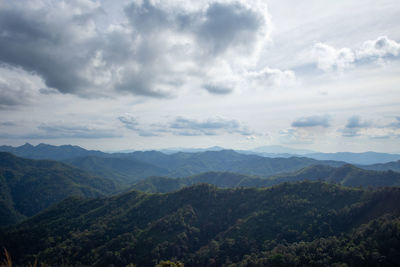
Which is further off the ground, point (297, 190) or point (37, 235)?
point (297, 190)

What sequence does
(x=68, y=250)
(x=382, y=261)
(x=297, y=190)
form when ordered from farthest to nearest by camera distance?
(x=297, y=190), (x=68, y=250), (x=382, y=261)

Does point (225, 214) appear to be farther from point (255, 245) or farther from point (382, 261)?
point (382, 261)

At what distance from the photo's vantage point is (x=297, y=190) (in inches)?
7387

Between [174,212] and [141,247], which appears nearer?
[141,247]

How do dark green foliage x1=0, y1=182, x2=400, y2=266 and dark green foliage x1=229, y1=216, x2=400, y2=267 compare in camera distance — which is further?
dark green foliage x1=0, y1=182, x2=400, y2=266

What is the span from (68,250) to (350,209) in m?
189

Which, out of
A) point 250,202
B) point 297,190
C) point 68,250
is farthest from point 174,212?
point 297,190

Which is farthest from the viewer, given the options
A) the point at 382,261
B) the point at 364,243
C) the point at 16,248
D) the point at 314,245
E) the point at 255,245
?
the point at 16,248

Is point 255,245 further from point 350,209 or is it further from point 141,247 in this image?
point 141,247

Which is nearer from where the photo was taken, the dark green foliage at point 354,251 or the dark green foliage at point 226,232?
the dark green foliage at point 354,251

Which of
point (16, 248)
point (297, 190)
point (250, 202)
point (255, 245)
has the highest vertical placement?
point (297, 190)

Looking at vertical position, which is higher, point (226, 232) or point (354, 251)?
point (354, 251)

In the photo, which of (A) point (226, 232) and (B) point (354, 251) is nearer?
(B) point (354, 251)

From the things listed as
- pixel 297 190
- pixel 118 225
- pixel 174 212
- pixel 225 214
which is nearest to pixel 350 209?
pixel 297 190
